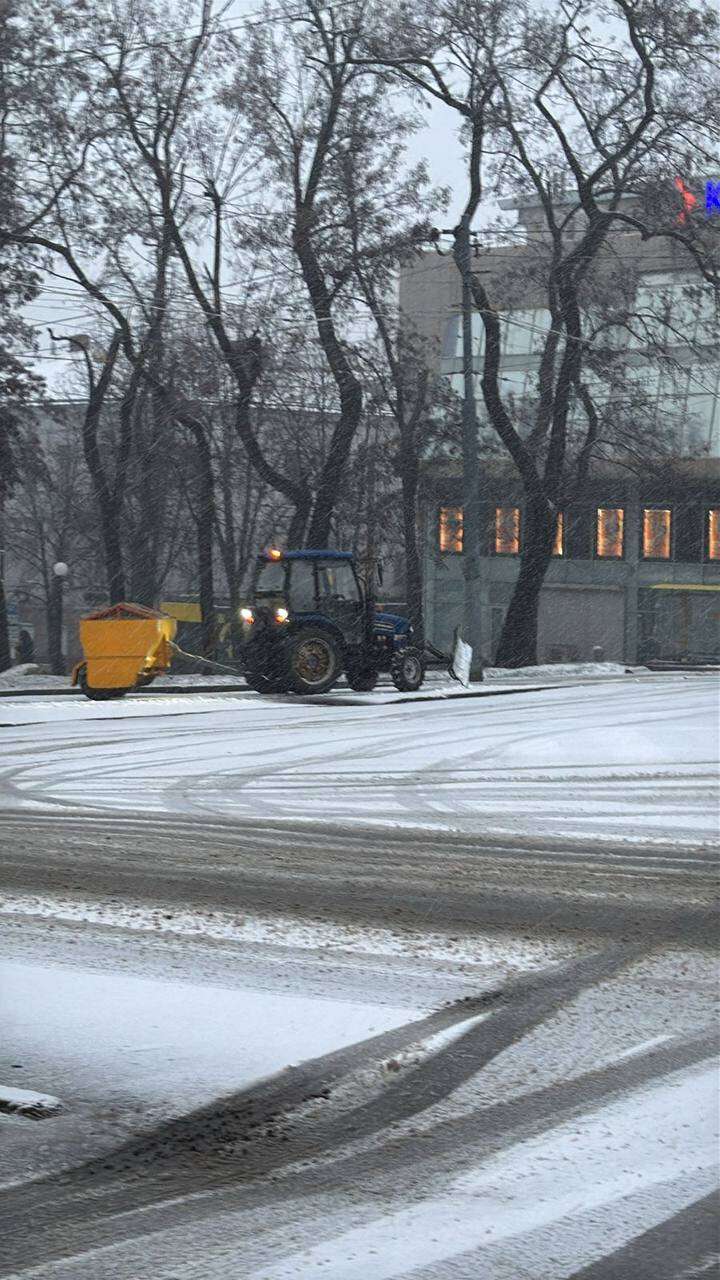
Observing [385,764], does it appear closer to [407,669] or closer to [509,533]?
[407,669]

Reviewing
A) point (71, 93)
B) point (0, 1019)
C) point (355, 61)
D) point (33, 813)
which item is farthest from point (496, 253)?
point (0, 1019)

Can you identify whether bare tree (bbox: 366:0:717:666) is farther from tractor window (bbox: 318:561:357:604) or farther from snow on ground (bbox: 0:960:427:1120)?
snow on ground (bbox: 0:960:427:1120)

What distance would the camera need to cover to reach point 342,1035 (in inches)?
218

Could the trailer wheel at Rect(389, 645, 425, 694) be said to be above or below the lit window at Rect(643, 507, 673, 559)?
below

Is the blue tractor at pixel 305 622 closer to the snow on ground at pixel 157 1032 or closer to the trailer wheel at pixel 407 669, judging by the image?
the trailer wheel at pixel 407 669

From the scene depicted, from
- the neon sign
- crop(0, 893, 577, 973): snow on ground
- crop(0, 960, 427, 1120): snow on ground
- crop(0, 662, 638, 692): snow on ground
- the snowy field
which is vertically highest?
the neon sign

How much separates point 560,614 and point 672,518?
5.60m

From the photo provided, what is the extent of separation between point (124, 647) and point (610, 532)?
129ft

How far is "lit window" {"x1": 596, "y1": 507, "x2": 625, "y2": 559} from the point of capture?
61.0m

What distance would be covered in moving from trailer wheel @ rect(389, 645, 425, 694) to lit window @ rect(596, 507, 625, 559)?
35.3m

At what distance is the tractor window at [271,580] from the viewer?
25141mm

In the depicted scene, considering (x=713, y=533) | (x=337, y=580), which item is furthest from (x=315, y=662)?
(x=713, y=533)

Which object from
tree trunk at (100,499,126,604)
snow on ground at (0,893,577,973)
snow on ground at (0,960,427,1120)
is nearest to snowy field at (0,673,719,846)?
snow on ground at (0,893,577,973)

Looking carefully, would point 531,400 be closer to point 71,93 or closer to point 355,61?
point 355,61
